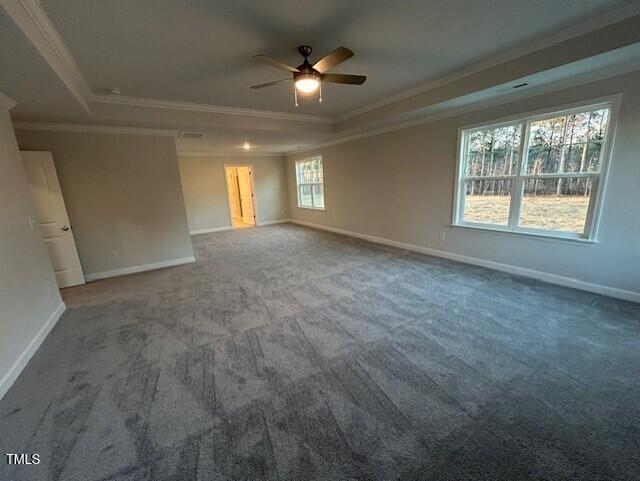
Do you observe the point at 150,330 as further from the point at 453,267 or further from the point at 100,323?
the point at 453,267

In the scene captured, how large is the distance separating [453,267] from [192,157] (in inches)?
291

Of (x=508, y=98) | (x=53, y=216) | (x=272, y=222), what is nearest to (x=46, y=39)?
(x=53, y=216)

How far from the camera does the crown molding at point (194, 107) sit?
3473mm

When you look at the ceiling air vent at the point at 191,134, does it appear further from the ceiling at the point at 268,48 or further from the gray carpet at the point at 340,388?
the gray carpet at the point at 340,388

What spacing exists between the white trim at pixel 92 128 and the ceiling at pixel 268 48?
227mm

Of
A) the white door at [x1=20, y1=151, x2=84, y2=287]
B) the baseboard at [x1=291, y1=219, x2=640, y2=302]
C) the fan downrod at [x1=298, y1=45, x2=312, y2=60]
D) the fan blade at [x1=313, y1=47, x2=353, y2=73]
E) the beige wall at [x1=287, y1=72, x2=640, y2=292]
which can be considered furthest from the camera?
the white door at [x1=20, y1=151, x2=84, y2=287]

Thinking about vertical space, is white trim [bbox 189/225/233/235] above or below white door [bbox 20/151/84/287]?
below

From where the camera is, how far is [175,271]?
4.62 metres

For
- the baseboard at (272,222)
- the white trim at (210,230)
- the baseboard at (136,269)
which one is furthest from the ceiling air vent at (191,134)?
the baseboard at (272,222)

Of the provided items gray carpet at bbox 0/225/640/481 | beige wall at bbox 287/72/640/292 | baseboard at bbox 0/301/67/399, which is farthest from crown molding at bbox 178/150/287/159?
baseboard at bbox 0/301/67/399

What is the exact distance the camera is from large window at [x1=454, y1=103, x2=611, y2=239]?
2.97 metres

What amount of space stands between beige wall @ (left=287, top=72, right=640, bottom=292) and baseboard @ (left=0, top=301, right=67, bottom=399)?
209 inches

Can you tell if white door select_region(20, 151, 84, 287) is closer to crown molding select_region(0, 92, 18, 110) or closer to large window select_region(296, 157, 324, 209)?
crown molding select_region(0, 92, 18, 110)

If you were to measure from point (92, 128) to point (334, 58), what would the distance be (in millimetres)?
4163
